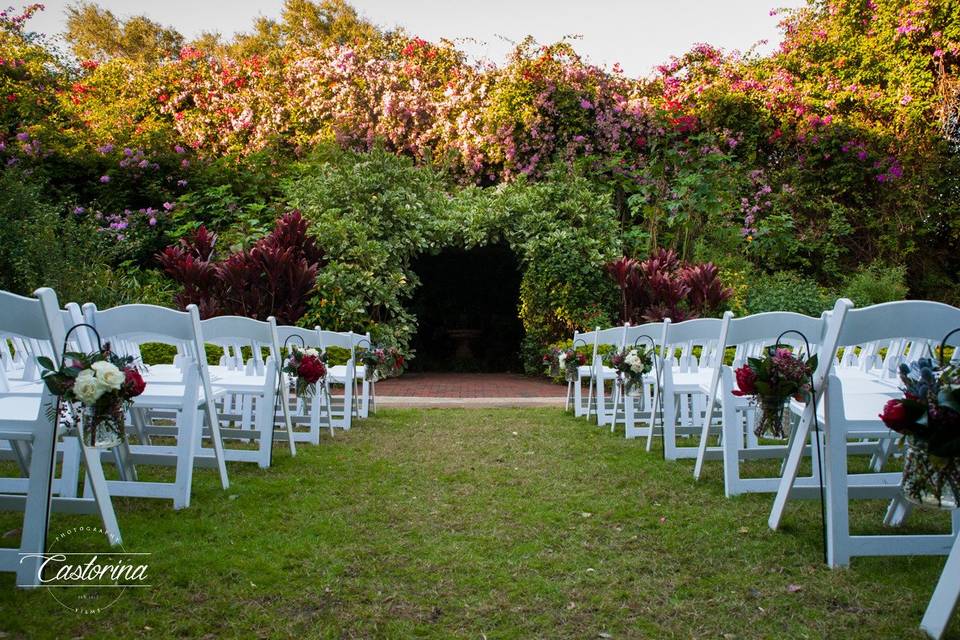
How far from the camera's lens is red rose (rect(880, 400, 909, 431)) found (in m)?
2.27

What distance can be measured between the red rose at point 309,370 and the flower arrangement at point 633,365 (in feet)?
8.02

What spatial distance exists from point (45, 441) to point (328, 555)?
1.22 metres

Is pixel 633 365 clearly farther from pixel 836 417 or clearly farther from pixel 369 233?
pixel 369 233

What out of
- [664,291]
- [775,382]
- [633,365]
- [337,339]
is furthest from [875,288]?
[775,382]

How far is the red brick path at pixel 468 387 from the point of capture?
434 inches

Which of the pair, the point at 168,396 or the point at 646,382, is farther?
the point at 646,382

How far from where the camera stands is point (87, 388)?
2811mm

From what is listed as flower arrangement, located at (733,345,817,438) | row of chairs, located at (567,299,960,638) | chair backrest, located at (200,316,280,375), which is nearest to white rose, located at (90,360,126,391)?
chair backrest, located at (200,316,280,375)

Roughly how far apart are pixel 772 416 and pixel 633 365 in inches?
108

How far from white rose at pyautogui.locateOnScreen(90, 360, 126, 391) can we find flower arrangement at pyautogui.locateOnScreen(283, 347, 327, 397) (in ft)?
8.82

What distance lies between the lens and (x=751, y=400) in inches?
135

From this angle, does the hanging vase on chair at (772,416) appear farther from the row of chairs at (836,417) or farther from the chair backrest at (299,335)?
the chair backrest at (299,335)

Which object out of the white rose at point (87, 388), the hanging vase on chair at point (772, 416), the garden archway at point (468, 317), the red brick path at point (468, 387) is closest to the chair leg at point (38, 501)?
the white rose at point (87, 388)

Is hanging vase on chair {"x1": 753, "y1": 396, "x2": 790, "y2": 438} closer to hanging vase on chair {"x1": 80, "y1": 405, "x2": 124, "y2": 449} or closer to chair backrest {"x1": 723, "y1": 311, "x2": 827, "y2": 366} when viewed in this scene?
chair backrest {"x1": 723, "y1": 311, "x2": 827, "y2": 366}
